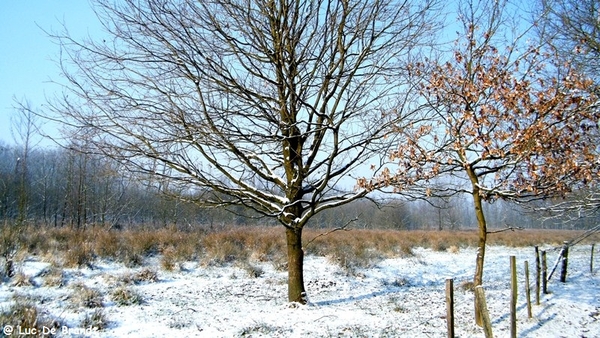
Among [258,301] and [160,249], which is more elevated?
[160,249]

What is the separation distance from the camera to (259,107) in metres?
6.79

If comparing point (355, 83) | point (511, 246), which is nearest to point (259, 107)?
point (355, 83)

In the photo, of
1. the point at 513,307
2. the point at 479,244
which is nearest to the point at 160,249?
the point at 479,244

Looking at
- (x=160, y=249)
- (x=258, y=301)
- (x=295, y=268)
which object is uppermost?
(x=295, y=268)

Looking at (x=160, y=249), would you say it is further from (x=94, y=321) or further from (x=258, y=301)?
(x=94, y=321)

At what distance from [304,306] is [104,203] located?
836 inches

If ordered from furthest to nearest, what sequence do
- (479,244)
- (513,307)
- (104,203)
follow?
1. (104,203)
2. (479,244)
3. (513,307)

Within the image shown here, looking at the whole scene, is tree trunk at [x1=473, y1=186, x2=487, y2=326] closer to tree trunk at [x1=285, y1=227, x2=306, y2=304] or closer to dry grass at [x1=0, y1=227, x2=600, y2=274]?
tree trunk at [x1=285, y1=227, x2=306, y2=304]

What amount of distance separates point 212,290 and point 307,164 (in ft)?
12.9

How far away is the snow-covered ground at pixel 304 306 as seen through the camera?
562cm

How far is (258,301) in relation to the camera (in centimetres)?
744

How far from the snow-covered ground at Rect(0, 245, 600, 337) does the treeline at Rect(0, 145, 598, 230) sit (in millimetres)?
1712

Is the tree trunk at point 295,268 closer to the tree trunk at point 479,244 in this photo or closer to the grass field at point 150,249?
the tree trunk at point 479,244

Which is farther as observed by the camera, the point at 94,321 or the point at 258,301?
the point at 258,301
